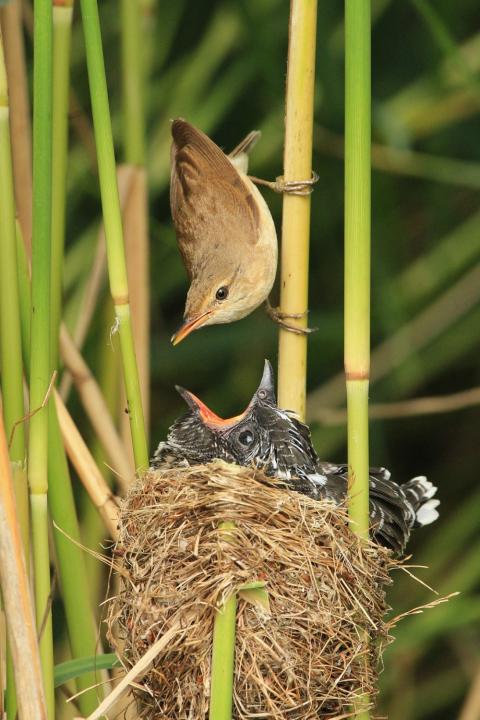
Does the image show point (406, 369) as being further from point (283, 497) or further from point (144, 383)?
point (283, 497)

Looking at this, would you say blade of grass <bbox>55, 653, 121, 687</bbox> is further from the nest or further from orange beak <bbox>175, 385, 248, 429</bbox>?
orange beak <bbox>175, 385, 248, 429</bbox>

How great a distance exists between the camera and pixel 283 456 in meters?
3.00

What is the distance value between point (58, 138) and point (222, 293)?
56.0 inches

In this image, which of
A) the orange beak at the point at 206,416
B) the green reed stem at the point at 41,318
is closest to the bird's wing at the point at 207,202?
the orange beak at the point at 206,416

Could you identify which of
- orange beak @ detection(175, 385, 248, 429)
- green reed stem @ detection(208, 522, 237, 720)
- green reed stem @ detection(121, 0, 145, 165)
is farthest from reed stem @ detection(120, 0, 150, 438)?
green reed stem @ detection(208, 522, 237, 720)

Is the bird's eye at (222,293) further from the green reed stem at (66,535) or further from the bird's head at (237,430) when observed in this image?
the green reed stem at (66,535)

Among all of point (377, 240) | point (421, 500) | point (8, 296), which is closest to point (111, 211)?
point (8, 296)

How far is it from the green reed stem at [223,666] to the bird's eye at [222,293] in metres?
1.81

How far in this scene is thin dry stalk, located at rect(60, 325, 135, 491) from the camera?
9.74 feet

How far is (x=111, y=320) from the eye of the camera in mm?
3980

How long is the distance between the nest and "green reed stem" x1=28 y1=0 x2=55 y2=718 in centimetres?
30

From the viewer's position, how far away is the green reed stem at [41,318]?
2.04 m

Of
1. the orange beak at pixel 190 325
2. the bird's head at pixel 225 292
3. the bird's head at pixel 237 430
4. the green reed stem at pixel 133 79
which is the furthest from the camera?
the bird's head at pixel 225 292

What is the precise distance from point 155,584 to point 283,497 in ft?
1.26
